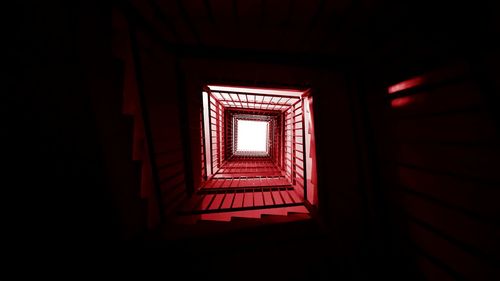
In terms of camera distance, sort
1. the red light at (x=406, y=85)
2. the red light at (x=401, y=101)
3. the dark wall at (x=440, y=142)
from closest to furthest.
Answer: the dark wall at (x=440, y=142)
the red light at (x=406, y=85)
the red light at (x=401, y=101)

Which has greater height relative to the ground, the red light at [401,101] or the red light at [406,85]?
the red light at [406,85]

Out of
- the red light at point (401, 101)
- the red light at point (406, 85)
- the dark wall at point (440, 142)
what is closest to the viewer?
the dark wall at point (440, 142)

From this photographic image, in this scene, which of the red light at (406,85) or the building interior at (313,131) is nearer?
the building interior at (313,131)

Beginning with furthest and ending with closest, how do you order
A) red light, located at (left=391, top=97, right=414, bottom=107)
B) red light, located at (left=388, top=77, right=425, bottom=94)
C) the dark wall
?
1. red light, located at (left=391, top=97, right=414, bottom=107)
2. red light, located at (left=388, top=77, right=425, bottom=94)
3. the dark wall

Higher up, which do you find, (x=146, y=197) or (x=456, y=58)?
(x=456, y=58)

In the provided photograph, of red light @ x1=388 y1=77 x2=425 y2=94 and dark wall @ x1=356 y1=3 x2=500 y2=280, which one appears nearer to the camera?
dark wall @ x1=356 y1=3 x2=500 y2=280

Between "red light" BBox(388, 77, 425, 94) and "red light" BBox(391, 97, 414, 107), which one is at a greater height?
"red light" BBox(388, 77, 425, 94)

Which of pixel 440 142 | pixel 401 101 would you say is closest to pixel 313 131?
pixel 401 101

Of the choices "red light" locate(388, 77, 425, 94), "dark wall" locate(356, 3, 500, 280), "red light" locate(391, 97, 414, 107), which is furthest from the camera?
"red light" locate(391, 97, 414, 107)

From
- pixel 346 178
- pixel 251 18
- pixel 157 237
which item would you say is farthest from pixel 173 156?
pixel 346 178

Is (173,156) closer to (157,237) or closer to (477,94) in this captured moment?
(157,237)

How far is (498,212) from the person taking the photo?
3.24ft

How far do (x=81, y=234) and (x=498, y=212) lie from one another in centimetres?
324

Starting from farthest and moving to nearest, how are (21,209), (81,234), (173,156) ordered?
(173,156), (81,234), (21,209)
